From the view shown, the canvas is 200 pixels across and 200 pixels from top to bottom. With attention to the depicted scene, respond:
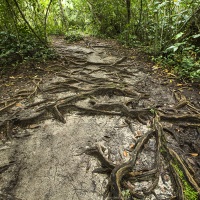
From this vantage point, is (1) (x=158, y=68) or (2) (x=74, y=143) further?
(1) (x=158, y=68)

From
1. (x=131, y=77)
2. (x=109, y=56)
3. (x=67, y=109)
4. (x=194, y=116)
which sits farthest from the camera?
(x=109, y=56)

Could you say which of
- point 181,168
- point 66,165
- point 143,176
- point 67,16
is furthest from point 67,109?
point 67,16

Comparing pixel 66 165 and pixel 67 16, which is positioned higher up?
pixel 67 16

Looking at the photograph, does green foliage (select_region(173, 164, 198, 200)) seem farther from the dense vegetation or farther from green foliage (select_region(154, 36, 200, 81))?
green foliage (select_region(154, 36, 200, 81))

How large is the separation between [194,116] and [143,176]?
5.76ft

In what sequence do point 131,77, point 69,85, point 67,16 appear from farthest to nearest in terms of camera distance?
point 67,16 → point 131,77 → point 69,85

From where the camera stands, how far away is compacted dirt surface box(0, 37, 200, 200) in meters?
2.29

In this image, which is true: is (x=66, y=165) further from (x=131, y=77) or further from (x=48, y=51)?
(x=48, y=51)

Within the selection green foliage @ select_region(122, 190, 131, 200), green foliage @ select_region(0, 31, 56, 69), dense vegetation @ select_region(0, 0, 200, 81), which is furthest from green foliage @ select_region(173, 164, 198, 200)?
green foliage @ select_region(0, 31, 56, 69)

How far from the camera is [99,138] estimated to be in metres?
3.17

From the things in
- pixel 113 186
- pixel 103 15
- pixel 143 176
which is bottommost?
pixel 143 176

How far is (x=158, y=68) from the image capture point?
6070 millimetres

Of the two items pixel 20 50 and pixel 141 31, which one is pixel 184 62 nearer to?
pixel 141 31

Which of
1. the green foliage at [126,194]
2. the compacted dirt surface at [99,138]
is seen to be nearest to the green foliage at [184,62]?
the compacted dirt surface at [99,138]
